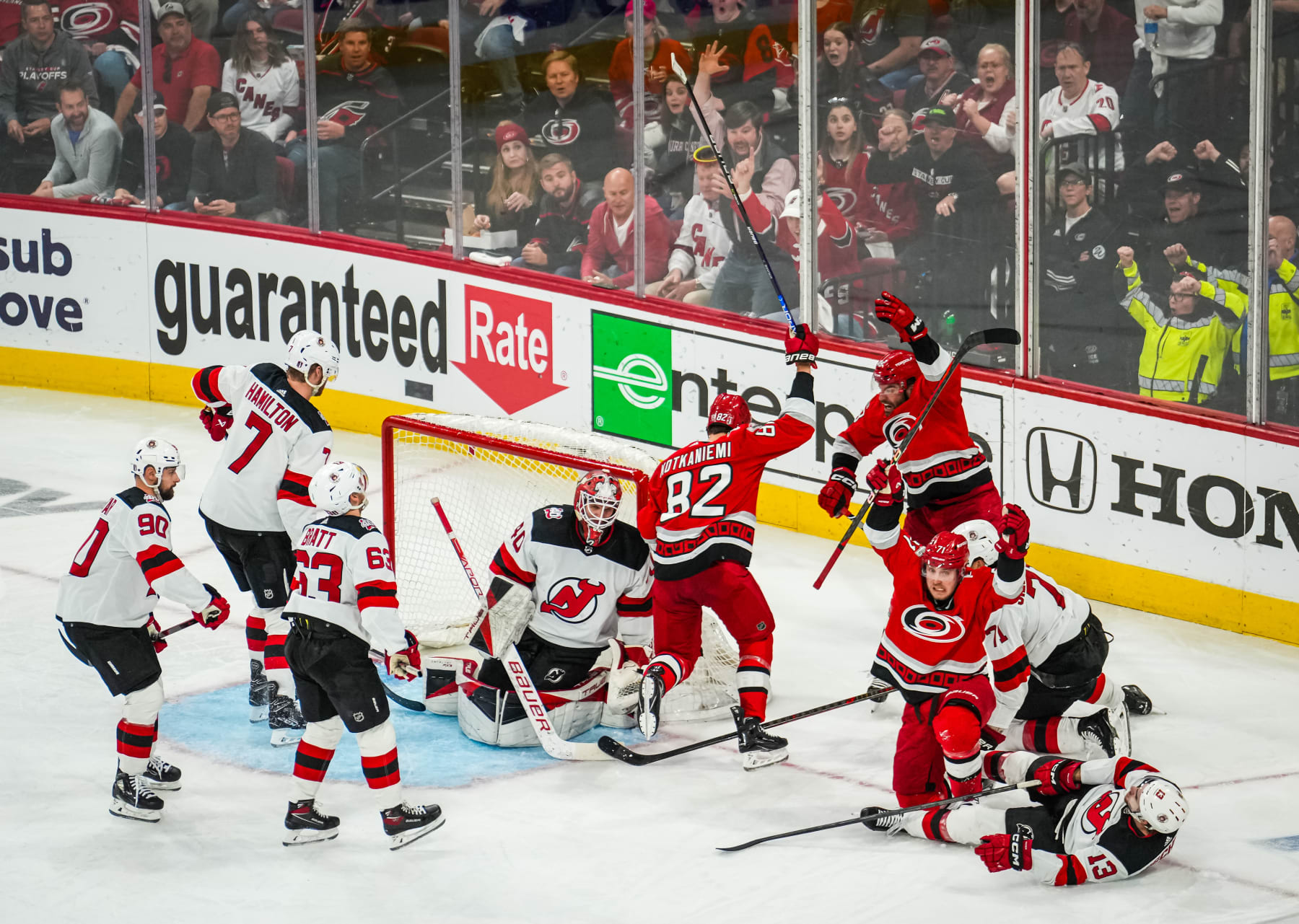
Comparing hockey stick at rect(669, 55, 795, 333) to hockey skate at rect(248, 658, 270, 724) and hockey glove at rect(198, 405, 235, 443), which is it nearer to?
hockey glove at rect(198, 405, 235, 443)

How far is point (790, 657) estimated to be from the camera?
250 inches

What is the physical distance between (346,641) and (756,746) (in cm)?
137

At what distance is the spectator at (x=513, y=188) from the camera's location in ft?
28.2

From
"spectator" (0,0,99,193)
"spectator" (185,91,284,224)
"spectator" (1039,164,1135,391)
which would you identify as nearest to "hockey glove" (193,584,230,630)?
"spectator" (1039,164,1135,391)

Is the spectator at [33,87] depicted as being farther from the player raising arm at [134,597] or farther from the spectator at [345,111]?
the player raising arm at [134,597]

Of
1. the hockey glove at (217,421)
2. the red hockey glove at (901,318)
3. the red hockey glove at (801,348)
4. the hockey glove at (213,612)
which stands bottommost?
the hockey glove at (213,612)

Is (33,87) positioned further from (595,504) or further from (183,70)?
(595,504)

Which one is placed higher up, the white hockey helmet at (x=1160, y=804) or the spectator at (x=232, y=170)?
the spectator at (x=232, y=170)

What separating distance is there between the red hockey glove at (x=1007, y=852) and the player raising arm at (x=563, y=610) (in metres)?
1.44

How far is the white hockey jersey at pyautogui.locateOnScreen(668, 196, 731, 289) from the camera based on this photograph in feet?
26.0

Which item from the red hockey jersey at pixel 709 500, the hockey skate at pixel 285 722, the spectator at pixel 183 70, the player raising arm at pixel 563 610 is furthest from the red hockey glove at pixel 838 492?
the spectator at pixel 183 70

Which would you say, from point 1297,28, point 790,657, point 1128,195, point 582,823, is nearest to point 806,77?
point 1128,195

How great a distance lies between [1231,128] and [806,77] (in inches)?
76.9

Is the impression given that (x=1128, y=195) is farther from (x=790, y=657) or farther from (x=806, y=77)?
(x=790, y=657)
